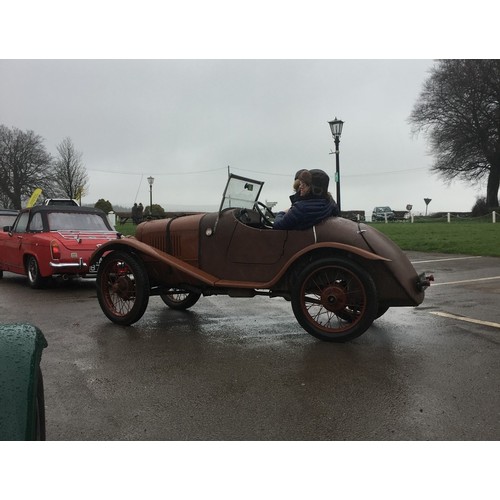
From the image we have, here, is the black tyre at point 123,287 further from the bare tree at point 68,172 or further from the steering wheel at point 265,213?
the bare tree at point 68,172

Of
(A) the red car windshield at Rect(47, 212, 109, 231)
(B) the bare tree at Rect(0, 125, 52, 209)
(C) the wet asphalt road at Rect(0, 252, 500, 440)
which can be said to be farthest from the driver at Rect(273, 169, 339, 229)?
(B) the bare tree at Rect(0, 125, 52, 209)

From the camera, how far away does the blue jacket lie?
4.97 metres

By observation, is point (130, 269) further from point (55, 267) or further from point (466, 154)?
point (466, 154)

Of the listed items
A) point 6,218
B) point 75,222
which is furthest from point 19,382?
point 6,218

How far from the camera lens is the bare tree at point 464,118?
4041cm

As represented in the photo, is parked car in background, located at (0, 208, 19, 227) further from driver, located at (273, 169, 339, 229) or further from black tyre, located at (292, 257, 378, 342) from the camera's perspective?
black tyre, located at (292, 257, 378, 342)

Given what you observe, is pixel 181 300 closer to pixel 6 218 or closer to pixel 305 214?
pixel 305 214

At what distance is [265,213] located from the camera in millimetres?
6020

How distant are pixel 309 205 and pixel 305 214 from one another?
0.37ft

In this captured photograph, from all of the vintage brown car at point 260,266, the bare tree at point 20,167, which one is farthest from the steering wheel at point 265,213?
the bare tree at point 20,167

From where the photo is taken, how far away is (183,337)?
17.0 feet

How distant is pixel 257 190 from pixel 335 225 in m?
1.42

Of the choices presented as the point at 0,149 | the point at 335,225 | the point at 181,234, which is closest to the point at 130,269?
the point at 181,234

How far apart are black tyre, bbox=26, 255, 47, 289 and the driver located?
585cm
